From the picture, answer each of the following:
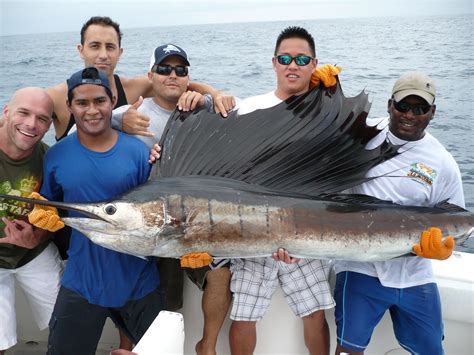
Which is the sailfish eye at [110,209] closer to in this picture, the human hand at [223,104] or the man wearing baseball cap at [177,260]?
the man wearing baseball cap at [177,260]

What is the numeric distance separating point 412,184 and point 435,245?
0.28m

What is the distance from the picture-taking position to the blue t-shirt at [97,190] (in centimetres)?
180

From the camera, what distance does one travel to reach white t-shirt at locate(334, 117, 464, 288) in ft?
6.31

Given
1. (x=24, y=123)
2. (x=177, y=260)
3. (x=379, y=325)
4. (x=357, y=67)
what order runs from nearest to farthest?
(x=24, y=123)
(x=177, y=260)
(x=379, y=325)
(x=357, y=67)

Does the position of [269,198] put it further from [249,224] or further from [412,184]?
[412,184]

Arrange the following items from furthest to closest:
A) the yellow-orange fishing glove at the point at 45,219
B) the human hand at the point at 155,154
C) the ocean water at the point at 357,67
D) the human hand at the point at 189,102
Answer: the ocean water at the point at 357,67, the human hand at the point at 189,102, the human hand at the point at 155,154, the yellow-orange fishing glove at the point at 45,219

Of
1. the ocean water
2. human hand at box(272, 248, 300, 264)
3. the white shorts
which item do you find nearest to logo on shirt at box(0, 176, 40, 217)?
the white shorts

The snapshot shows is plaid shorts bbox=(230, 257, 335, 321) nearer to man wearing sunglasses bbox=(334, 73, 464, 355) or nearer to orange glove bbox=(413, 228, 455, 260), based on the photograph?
Result: man wearing sunglasses bbox=(334, 73, 464, 355)

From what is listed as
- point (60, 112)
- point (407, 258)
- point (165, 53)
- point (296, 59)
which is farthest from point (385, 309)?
point (60, 112)

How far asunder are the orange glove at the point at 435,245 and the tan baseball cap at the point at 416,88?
51cm

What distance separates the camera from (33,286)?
2096 mm

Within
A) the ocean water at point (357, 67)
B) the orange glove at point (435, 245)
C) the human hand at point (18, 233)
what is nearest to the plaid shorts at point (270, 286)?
the orange glove at point (435, 245)

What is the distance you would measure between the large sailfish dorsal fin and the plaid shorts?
0.36 metres

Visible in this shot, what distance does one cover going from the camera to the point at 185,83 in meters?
2.25
